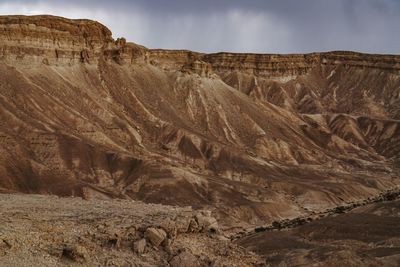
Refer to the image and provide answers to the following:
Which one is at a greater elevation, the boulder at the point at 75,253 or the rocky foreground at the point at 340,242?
the boulder at the point at 75,253

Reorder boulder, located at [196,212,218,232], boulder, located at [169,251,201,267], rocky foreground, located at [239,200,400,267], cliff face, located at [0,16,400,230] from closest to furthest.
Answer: boulder, located at [169,251,201,267]
boulder, located at [196,212,218,232]
rocky foreground, located at [239,200,400,267]
cliff face, located at [0,16,400,230]

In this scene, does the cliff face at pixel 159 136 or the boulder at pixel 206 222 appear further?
the cliff face at pixel 159 136

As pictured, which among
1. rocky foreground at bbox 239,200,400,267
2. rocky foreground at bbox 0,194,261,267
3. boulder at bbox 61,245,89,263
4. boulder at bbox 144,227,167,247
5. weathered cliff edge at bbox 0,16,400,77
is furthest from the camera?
weathered cliff edge at bbox 0,16,400,77

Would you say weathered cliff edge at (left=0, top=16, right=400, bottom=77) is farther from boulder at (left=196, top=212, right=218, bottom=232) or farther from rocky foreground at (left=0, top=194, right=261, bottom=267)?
boulder at (left=196, top=212, right=218, bottom=232)

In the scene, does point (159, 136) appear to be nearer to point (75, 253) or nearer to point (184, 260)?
point (184, 260)

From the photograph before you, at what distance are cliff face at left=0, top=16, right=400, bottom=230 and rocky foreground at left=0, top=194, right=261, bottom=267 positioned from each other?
43194 millimetres

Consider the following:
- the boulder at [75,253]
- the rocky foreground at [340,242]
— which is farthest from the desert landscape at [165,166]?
the rocky foreground at [340,242]

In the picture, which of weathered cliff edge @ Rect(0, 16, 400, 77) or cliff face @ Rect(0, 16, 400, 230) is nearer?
cliff face @ Rect(0, 16, 400, 230)

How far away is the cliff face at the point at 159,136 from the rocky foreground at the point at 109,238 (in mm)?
43194

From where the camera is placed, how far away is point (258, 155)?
127 metres

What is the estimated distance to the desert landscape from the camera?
39.5 m

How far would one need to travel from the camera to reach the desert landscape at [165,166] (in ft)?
130

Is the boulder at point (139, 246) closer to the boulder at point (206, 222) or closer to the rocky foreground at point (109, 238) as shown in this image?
the rocky foreground at point (109, 238)

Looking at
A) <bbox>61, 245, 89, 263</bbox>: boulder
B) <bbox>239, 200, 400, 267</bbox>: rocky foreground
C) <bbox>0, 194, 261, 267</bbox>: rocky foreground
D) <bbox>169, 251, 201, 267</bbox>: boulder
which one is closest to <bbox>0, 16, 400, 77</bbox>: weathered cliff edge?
<bbox>239, 200, 400, 267</bbox>: rocky foreground
